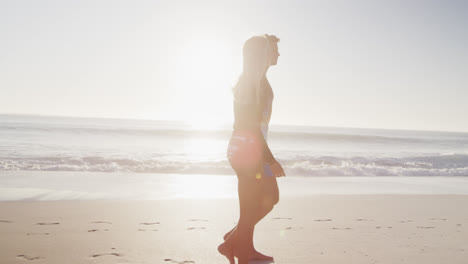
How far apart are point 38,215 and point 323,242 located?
4.17m

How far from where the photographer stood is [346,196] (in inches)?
324

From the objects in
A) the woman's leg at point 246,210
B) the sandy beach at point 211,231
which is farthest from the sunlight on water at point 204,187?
the woman's leg at point 246,210

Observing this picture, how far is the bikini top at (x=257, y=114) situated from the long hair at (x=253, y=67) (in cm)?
4

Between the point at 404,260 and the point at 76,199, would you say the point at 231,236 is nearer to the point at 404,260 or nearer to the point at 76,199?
the point at 404,260

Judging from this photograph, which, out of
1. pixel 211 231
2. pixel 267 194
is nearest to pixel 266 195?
pixel 267 194

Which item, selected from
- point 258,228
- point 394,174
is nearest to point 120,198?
point 258,228

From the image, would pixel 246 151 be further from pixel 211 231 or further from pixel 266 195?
pixel 211 231

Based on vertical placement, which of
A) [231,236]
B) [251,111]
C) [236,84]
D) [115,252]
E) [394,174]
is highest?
[236,84]

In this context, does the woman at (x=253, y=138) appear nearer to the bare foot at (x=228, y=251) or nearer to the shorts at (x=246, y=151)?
the shorts at (x=246, y=151)

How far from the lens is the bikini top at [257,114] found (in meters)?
2.80

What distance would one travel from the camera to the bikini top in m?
2.80

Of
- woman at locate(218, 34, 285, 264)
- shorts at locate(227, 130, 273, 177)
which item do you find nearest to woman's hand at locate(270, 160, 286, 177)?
woman at locate(218, 34, 285, 264)

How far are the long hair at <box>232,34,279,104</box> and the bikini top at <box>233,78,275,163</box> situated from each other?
43 millimetres

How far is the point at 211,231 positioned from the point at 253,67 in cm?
276
